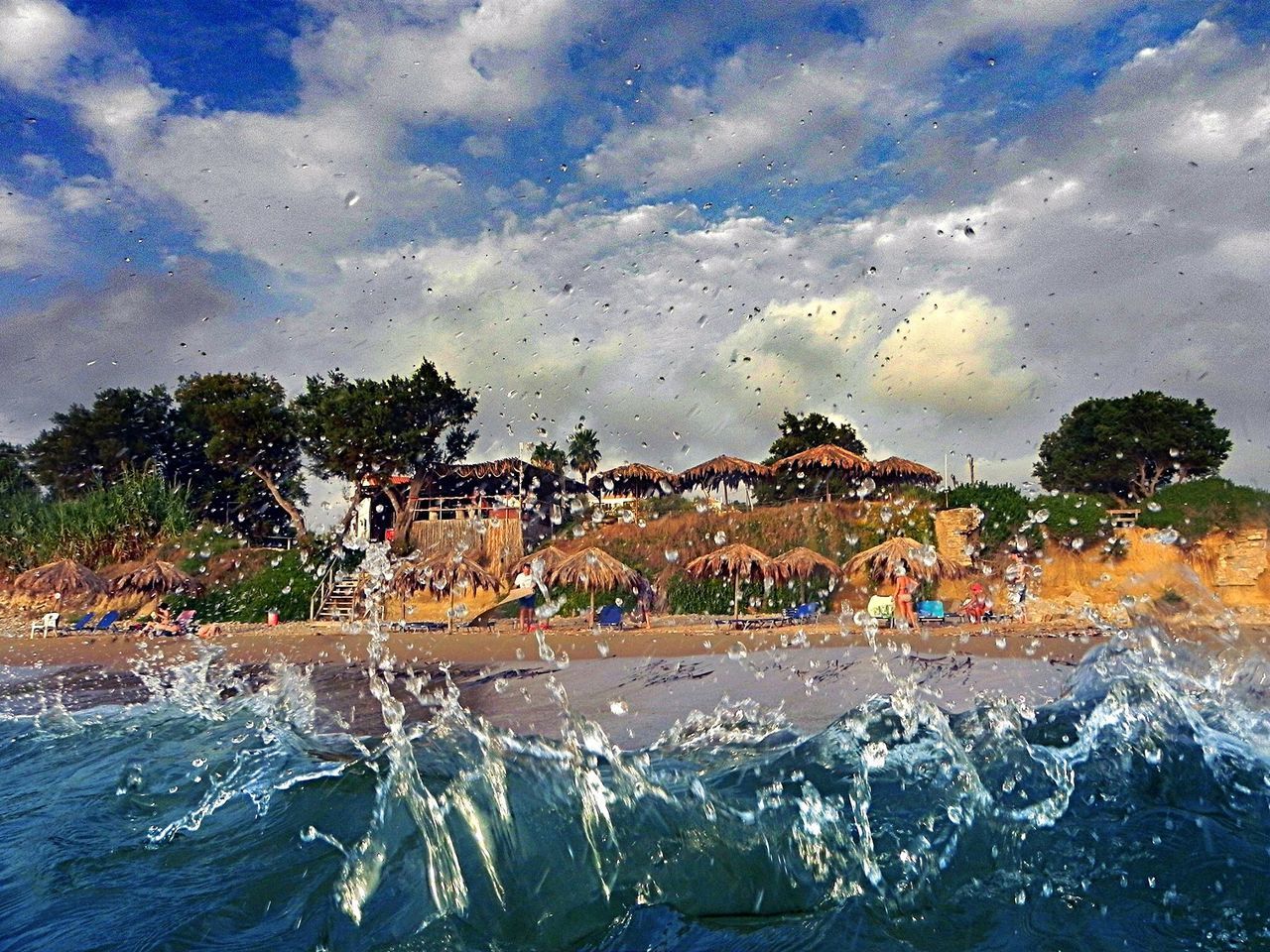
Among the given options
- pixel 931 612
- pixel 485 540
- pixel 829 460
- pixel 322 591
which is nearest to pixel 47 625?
pixel 322 591

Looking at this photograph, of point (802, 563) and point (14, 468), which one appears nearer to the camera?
point (802, 563)

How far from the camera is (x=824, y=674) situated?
49.6 ft

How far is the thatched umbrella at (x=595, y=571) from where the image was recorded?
976 inches

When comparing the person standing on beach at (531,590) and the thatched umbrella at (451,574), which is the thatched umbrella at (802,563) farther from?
the thatched umbrella at (451,574)

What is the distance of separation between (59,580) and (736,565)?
20.7 metres

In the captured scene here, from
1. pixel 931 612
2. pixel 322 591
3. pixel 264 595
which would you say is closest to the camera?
pixel 931 612

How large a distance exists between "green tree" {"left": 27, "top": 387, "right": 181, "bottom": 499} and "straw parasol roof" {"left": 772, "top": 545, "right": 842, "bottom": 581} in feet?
108

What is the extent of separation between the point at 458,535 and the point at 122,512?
12.8 metres

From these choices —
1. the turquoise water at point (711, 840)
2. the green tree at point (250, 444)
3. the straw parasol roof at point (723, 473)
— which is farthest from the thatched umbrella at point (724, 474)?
the turquoise water at point (711, 840)

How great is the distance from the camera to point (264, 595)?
28969mm

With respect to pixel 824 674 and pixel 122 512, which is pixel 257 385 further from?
pixel 824 674

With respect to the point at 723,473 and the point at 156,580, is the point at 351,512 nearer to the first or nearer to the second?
the point at 156,580

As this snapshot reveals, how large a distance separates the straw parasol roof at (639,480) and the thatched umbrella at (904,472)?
22.3ft

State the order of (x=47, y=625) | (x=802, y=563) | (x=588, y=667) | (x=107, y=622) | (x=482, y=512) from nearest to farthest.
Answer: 1. (x=588, y=667)
2. (x=802, y=563)
3. (x=47, y=625)
4. (x=107, y=622)
5. (x=482, y=512)
